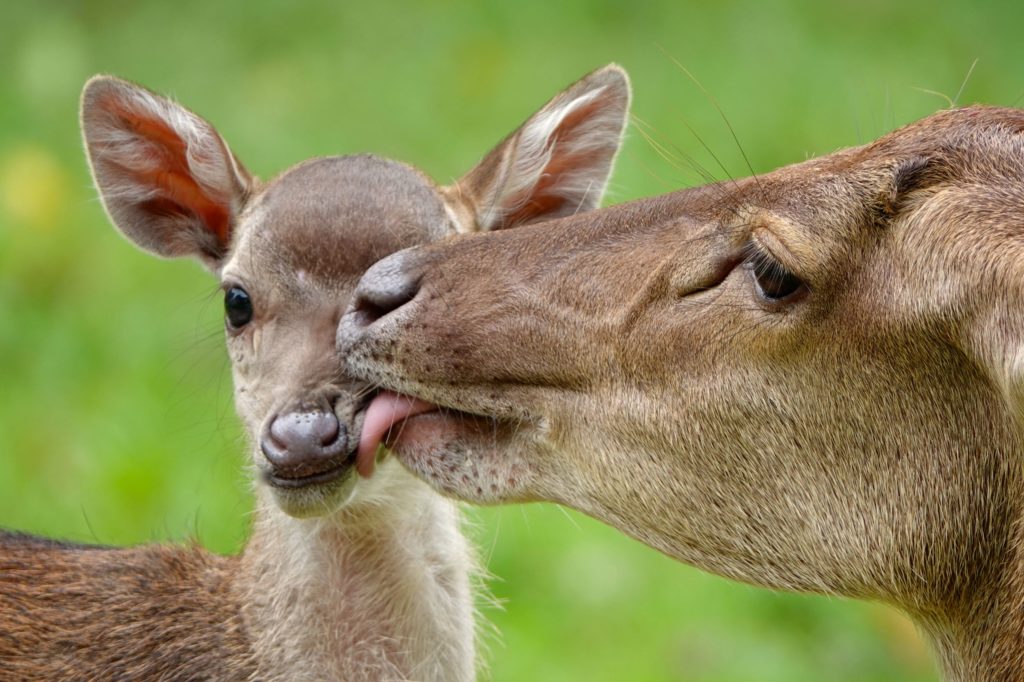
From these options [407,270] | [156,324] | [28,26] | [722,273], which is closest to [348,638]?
[407,270]

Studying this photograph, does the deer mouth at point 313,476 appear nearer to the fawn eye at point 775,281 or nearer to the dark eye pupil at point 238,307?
the dark eye pupil at point 238,307

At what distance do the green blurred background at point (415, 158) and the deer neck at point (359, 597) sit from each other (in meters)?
0.58

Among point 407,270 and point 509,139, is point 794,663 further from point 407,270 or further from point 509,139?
point 407,270

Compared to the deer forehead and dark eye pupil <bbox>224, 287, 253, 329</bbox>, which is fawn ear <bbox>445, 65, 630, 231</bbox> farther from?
dark eye pupil <bbox>224, 287, 253, 329</bbox>

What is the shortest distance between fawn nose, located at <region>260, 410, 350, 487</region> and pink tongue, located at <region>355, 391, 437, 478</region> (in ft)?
0.23

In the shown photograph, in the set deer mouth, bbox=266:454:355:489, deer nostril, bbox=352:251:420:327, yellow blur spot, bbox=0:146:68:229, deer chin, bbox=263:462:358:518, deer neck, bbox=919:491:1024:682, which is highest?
deer nostril, bbox=352:251:420:327

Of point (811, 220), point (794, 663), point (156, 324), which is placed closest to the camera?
point (811, 220)

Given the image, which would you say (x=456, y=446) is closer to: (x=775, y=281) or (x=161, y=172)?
(x=775, y=281)

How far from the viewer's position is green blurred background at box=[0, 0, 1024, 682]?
7508mm

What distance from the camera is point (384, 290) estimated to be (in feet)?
14.4

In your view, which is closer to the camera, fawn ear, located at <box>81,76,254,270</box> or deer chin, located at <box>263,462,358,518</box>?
deer chin, located at <box>263,462,358,518</box>

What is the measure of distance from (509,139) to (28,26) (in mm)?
6897

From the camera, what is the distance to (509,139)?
218 inches

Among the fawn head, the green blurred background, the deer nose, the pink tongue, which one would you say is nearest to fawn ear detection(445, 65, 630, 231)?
the fawn head
